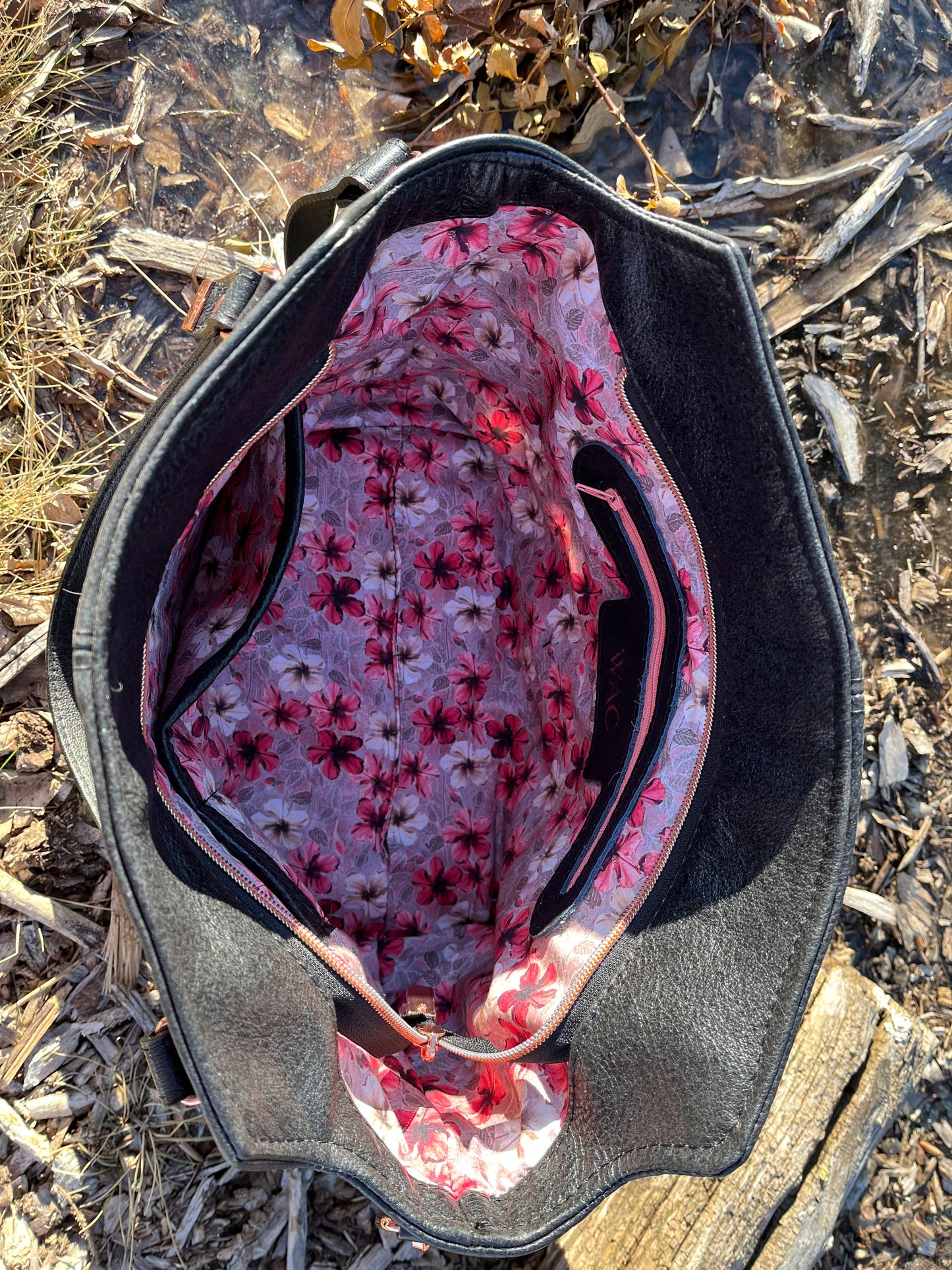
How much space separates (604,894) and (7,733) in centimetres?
122

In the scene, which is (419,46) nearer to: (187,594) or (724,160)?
(724,160)

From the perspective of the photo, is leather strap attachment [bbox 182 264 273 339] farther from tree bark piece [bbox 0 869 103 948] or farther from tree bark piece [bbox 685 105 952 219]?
tree bark piece [bbox 685 105 952 219]

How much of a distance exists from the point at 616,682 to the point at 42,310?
1452 millimetres

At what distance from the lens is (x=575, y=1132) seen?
1.25 meters

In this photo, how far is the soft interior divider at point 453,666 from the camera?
1.28 meters

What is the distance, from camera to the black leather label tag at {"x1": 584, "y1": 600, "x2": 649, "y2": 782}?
54.5 inches

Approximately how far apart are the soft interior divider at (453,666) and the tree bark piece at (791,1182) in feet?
1.54

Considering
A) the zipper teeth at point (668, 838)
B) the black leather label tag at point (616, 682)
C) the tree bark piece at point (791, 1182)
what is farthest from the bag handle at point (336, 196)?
the tree bark piece at point (791, 1182)

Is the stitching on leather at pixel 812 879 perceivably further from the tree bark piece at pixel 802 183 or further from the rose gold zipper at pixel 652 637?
the tree bark piece at pixel 802 183

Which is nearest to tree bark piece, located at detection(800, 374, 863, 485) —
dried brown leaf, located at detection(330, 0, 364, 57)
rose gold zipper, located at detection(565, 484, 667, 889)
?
rose gold zipper, located at detection(565, 484, 667, 889)

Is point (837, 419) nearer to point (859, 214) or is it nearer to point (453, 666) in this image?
point (859, 214)

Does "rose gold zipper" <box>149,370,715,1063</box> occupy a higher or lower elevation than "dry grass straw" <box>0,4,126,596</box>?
lower

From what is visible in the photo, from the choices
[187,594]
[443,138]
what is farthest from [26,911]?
[443,138]

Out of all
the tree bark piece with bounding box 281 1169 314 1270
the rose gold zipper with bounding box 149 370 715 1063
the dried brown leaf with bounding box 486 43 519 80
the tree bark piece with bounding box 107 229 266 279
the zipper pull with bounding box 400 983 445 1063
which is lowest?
the tree bark piece with bounding box 281 1169 314 1270
